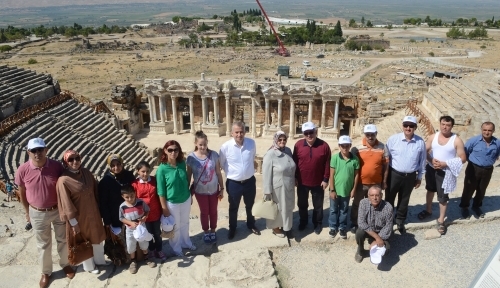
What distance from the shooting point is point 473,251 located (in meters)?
7.90

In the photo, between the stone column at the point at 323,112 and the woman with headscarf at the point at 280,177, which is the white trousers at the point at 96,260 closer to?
the woman with headscarf at the point at 280,177

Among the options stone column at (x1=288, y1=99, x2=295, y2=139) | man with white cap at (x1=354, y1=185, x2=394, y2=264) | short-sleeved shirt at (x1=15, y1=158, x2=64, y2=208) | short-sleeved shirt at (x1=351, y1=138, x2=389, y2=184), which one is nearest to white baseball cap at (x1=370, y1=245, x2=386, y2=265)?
man with white cap at (x1=354, y1=185, x2=394, y2=264)

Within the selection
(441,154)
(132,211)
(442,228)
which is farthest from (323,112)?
(132,211)

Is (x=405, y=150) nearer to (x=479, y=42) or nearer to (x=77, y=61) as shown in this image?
(x=77, y=61)

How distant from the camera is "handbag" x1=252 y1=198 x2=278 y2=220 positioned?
7773 mm

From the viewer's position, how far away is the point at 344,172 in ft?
24.8

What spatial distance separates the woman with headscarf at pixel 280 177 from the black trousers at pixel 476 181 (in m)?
4.03

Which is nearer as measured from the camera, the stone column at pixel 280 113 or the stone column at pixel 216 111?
the stone column at pixel 280 113

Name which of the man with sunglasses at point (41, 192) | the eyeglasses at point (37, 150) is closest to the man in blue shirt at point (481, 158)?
the man with sunglasses at point (41, 192)

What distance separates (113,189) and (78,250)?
1.27m

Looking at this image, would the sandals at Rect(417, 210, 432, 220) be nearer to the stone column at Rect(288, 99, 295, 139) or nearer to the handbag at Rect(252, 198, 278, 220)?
the handbag at Rect(252, 198, 278, 220)

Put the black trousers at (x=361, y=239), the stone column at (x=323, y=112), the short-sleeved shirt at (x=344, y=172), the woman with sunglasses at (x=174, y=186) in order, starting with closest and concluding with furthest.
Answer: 1. the woman with sunglasses at (x=174, y=186)
2. the black trousers at (x=361, y=239)
3. the short-sleeved shirt at (x=344, y=172)
4. the stone column at (x=323, y=112)

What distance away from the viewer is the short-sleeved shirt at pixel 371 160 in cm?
763

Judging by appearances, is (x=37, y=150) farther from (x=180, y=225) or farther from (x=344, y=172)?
(x=344, y=172)
